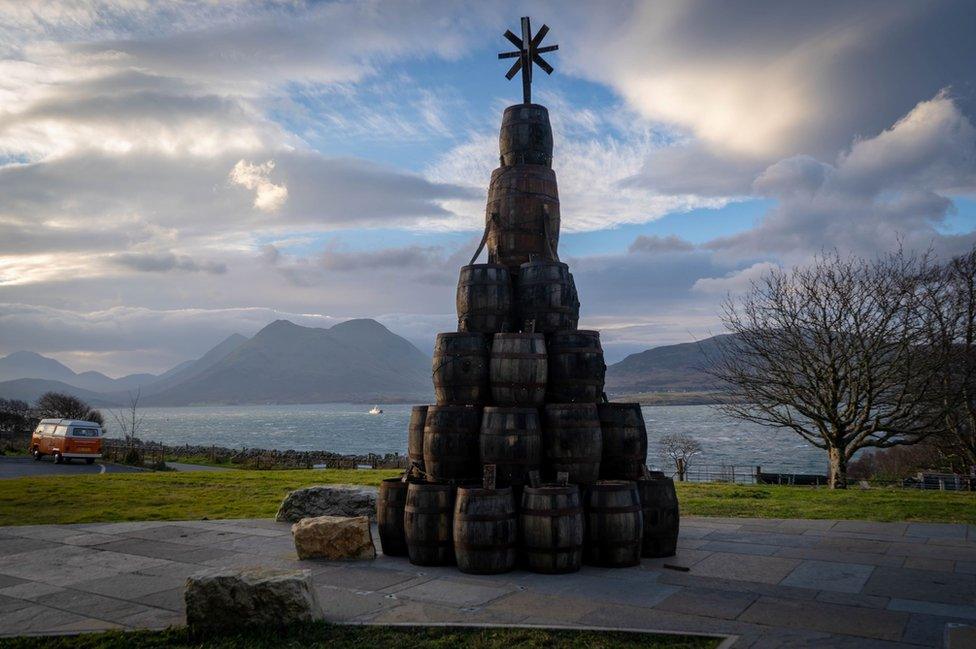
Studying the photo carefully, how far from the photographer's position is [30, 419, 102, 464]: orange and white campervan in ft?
109

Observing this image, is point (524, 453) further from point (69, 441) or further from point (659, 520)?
point (69, 441)

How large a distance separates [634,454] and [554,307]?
2553 mm

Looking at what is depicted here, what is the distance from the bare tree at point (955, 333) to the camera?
21828mm

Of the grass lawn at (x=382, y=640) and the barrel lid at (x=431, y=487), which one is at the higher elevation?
the barrel lid at (x=431, y=487)

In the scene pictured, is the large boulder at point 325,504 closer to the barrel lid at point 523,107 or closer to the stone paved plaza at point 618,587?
the stone paved plaza at point 618,587

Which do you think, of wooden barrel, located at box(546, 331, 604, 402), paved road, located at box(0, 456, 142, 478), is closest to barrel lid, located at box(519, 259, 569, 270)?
wooden barrel, located at box(546, 331, 604, 402)

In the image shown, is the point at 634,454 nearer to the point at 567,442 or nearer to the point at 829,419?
the point at 567,442

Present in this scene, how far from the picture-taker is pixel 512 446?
31.1ft

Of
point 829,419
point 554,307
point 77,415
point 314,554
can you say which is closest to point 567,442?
point 554,307

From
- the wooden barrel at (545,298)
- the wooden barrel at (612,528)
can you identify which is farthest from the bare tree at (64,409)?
Answer: the wooden barrel at (612,528)

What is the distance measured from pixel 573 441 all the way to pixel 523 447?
75cm

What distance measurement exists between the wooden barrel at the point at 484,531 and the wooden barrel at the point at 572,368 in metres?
2.01

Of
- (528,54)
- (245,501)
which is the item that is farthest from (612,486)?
(245,501)

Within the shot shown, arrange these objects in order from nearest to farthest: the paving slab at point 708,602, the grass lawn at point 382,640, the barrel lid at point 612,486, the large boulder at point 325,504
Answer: the grass lawn at point 382,640
the paving slab at point 708,602
the barrel lid at point 612,486
the large boulder at point 325,504
